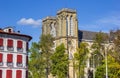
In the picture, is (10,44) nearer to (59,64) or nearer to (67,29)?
(59,64)

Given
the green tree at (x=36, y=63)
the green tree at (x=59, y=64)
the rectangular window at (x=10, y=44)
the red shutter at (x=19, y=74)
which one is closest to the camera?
the red shutter at (x=19, y=74)

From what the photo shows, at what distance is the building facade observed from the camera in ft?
196

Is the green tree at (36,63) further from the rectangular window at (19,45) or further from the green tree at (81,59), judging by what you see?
the rectangular window at (19,45)

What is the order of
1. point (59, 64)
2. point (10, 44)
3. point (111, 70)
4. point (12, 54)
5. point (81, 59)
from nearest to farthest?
point (12, 54) → point (10, 44) → point (111, 70) → point (59, 64) → point (81, 59)

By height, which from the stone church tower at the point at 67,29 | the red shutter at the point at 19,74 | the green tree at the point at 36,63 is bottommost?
the red shutter at the point at 19,74

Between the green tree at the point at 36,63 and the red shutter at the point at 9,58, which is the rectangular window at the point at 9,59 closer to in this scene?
the red shutter at the point at 9,58

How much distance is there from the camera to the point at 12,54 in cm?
6094

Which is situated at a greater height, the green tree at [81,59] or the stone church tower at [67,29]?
the stone church tower at [67,29]

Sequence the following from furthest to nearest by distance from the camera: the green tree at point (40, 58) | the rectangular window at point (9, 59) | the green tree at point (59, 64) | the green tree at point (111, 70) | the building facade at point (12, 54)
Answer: the green tree at point (40, 58), the green tree at point (59, 64), the green tree at point (111, 70), the rectangular window at point (9, 59), the building facade at point (12, 54)

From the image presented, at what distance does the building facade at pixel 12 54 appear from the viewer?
2354 inches

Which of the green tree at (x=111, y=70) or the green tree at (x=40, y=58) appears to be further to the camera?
the green tree at (x=40, y=58)

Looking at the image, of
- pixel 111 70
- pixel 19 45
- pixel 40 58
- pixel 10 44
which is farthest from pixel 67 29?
pixel 10 44

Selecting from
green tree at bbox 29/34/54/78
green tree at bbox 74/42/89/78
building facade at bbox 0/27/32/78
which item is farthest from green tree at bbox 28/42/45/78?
building facade at bbox 0/27/32/78

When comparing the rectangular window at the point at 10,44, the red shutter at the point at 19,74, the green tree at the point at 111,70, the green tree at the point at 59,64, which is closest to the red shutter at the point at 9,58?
the rectangular window at the point at 10,44
